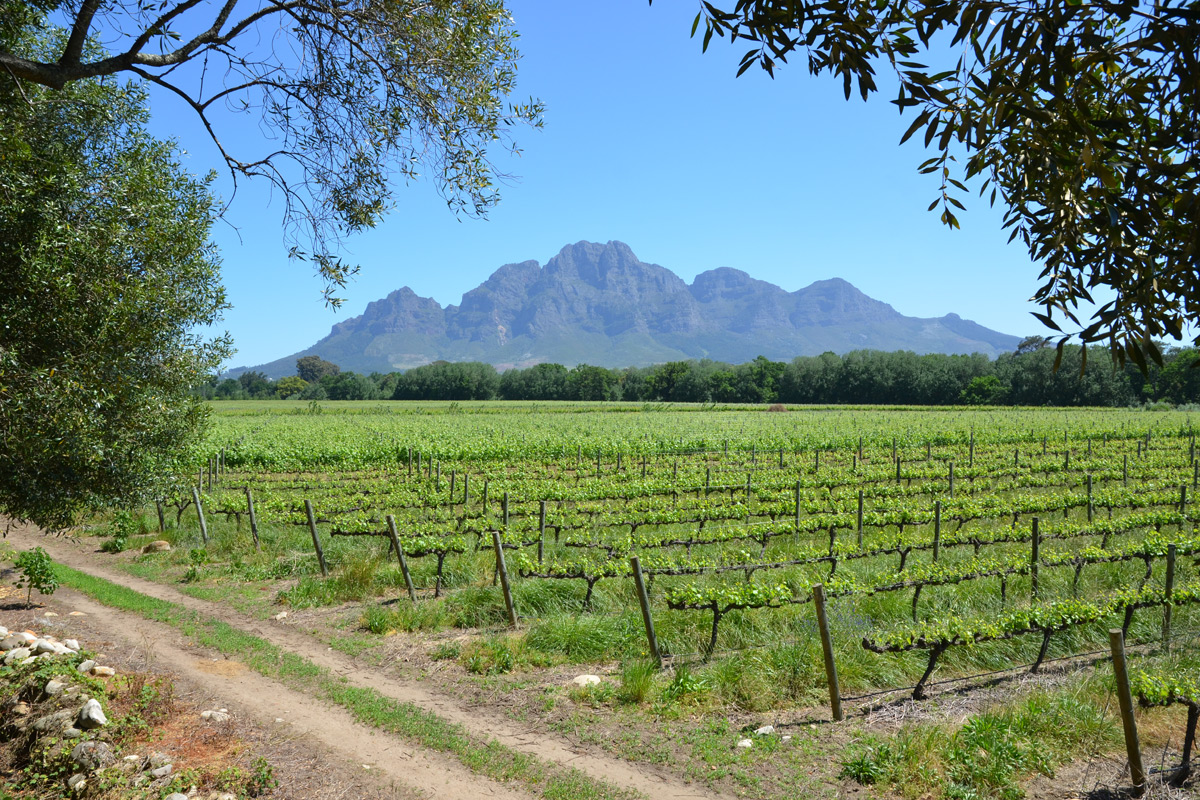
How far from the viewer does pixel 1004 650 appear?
898cm

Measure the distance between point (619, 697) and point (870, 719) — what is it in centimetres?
290

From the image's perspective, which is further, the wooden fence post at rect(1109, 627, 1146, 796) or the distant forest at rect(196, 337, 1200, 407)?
the distant forest at rect(196, 337, 1200, 407)

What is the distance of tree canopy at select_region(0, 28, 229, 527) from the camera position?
287 inches

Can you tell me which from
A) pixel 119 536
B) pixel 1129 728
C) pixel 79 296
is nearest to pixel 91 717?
pixel 79 296

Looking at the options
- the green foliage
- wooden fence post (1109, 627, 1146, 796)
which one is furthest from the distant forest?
the green foliage

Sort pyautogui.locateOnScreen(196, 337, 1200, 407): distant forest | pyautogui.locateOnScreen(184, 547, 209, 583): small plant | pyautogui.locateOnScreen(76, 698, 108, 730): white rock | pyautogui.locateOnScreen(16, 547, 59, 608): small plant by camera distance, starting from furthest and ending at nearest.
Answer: pyautogui.locateOnScreen(196, 337, 1200, 407): distant forest, pyautogui.locateOnScreen(184, 547, 209, 583): small plant, pyautogui.locateOnScreen(16, 547, 59, 608): small plant, pyautogui.locateOnScreen(76, 698, 108, 730): white rock

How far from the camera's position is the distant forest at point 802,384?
291 feet

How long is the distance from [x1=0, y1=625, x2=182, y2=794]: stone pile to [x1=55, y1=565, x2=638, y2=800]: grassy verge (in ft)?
6.44

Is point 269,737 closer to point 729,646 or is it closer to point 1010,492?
point 729,646

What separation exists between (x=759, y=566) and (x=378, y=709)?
5.92 m

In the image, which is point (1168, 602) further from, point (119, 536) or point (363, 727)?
point (119, 536)

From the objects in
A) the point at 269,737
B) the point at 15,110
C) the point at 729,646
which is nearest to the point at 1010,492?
the point at 729,646

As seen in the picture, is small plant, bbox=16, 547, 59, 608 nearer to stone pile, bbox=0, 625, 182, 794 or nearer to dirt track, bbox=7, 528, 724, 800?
dirt track, bbox=7, 528, 724, 800

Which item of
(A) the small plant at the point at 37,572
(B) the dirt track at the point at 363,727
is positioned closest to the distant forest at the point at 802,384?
(B) the dirt track at the point at 363,727
